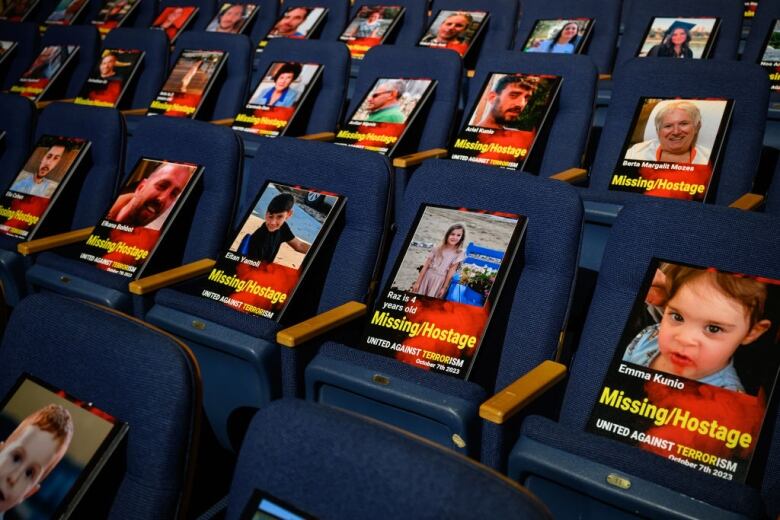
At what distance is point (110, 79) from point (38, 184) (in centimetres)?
76

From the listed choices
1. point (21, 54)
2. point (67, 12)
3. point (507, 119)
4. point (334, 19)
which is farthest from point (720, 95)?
point (67, 12)

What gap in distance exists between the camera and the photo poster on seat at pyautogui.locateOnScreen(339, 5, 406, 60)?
2324 millimetres

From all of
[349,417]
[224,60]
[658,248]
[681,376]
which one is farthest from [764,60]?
[349,417]

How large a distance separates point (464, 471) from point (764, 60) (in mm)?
1650

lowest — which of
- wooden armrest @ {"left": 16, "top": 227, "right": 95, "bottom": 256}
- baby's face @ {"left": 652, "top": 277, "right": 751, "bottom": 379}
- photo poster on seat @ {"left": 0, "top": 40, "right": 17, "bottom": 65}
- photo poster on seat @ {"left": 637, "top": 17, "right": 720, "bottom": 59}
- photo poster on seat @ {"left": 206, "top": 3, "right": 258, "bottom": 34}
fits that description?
wooden armrest @ {"left": 16, "top": 227, "right": 95, "bottom": 256}

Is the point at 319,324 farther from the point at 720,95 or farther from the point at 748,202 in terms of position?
the point at 720,95

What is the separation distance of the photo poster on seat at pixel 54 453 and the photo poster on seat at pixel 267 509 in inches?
6.6

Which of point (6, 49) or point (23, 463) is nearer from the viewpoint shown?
point (23, 463)

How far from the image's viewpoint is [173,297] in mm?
1096

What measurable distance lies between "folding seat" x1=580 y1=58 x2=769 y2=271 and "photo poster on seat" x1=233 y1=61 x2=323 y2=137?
30.6 inches

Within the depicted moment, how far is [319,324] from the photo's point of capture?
1.01 metres

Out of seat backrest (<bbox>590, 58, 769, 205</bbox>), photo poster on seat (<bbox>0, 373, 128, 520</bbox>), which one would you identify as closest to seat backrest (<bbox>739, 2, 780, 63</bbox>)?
seat backrest (<bbox>590, 58, 769, 205</bbox>)

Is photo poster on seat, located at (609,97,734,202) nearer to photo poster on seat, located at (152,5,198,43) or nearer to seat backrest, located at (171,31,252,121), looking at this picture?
seat backrest, located at (171,31,252,121)

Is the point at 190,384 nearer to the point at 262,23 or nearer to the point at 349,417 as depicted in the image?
the point at 349,417
